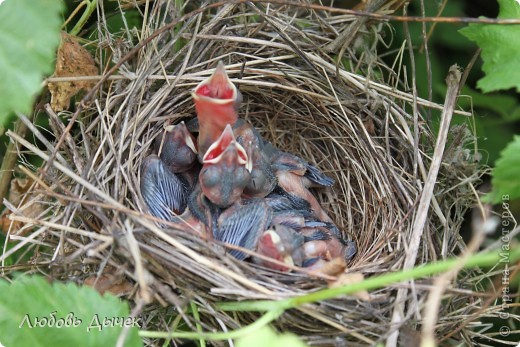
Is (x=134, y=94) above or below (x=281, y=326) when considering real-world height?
above

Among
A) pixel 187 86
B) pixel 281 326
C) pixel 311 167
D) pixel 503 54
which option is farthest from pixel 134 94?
pixel 503 54

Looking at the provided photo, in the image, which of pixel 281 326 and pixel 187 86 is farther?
pixel 187 86

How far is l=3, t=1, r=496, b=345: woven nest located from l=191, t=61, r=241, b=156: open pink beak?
0.12 metres

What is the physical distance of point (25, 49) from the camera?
946 mm

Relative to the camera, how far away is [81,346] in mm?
1019

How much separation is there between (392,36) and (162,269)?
921 millimetres

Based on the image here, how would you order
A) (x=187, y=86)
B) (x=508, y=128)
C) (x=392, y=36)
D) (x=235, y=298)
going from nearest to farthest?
1. (x=235, y=298)
2. (x=187, y=86)
3. (x=392, y=36)
4. (x=508, y=128)

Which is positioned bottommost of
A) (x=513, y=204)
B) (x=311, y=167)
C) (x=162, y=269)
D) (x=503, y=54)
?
(x=513, y=204)

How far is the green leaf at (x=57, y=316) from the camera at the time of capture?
1.02 metres

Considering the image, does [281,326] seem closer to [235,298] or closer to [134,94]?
[235,298]

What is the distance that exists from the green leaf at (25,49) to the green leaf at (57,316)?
30 centimetres

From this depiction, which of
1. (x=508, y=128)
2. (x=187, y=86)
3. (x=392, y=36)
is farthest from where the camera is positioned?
(x=508, y=128)

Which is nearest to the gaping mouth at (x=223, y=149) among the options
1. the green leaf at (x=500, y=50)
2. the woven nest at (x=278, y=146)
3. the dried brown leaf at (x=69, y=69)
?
the woven nest at (x=278, y=146)

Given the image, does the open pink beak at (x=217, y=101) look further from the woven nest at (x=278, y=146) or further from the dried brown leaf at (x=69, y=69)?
the dried brown leaf at (x=69, y=69)
